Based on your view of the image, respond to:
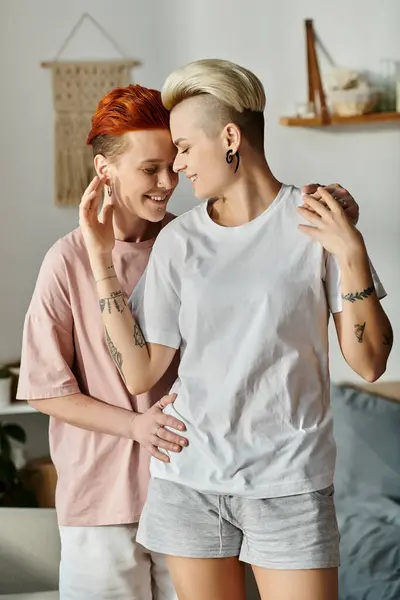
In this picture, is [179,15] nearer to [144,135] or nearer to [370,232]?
[370,232]

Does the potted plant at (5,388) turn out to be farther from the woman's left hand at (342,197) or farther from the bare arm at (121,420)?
the woman's left hand at (342,197)

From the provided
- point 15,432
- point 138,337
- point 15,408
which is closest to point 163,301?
point 138,337

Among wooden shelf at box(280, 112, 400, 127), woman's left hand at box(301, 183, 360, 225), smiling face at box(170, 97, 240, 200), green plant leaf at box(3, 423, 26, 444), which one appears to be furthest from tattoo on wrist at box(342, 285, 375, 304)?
green plant leaf at box(3, 423, 26, 444)

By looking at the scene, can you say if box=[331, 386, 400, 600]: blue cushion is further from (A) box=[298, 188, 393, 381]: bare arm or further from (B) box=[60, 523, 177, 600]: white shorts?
(A) box=[298, 188, 393, 381]: bare arm

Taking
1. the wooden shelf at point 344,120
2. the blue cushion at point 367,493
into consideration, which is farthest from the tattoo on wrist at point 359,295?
the wooden shelf at point 344,120

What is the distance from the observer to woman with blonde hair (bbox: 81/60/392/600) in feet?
4.70

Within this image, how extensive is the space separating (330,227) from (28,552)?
5.69 feet

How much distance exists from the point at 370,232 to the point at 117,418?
5.27 ft

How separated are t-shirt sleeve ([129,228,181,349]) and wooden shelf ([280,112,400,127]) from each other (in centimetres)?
151

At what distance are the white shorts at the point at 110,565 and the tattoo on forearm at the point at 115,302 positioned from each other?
0.44 m

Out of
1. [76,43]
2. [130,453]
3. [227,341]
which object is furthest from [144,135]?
[76,43]

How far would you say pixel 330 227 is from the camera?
1421 millimetres

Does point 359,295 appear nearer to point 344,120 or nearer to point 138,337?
point 138,337

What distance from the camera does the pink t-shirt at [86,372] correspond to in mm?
1715
